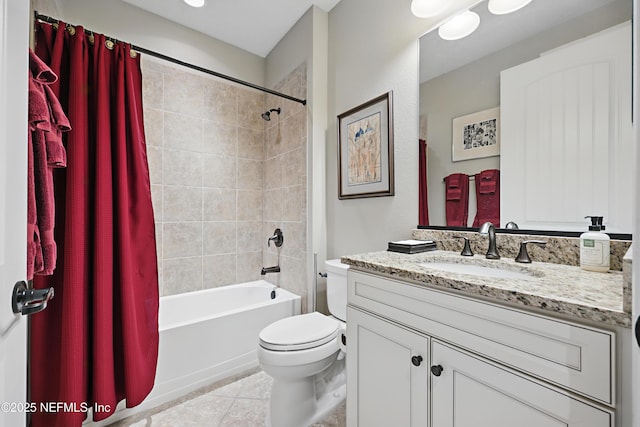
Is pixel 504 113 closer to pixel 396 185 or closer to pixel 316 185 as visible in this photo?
pixel 396 185

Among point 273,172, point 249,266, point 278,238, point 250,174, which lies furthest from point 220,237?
point 273,172

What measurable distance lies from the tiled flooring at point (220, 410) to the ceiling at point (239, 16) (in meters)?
2.70

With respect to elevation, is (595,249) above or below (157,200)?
below

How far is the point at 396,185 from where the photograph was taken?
1.61 metres

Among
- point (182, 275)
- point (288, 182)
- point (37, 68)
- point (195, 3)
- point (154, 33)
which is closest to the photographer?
point (37, 68)

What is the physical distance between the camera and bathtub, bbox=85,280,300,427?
166cm

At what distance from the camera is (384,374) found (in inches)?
38.3

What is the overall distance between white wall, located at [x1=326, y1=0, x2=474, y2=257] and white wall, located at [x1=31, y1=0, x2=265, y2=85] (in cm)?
101

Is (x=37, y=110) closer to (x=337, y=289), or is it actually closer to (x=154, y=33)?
(x=337, y=289)

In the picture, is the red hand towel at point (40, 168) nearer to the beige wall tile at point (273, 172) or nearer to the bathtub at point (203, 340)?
the bathtub at point (203, 340)

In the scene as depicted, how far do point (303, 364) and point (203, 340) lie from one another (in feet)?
2.65

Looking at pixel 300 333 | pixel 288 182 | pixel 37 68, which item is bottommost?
pixel 300 333

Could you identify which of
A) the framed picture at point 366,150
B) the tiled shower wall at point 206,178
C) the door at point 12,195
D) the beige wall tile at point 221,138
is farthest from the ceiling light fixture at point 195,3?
the door at point 12,195

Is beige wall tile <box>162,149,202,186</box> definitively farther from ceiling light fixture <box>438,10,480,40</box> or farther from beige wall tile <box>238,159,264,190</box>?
ceiling light fixture <box>438,10,480,40</box>
